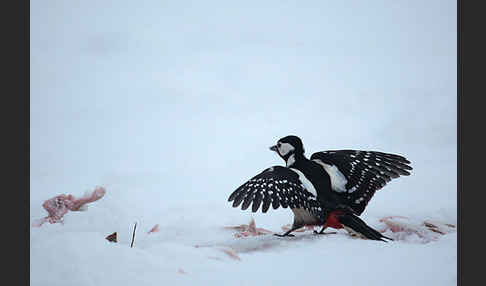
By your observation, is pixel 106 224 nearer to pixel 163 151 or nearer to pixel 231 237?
pixel 163 151

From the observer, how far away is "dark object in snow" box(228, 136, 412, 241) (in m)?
2.10

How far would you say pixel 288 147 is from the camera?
2248 millimetres

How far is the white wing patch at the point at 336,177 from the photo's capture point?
220 centimetres

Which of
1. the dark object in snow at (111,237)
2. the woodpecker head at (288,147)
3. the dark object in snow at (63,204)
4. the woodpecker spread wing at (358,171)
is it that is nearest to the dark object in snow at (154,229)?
the dark object in snow at (111,237)

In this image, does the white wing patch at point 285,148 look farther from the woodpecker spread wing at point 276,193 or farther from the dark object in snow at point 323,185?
the woodpecker spread wing at point 276,193

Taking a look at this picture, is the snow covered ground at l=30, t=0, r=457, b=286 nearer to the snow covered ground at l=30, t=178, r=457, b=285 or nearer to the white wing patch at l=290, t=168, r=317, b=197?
the snow covered ground at l=30, t=178, r=457, b=285

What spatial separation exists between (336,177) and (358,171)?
0.11 metres

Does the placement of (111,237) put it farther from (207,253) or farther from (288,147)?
(288,147)

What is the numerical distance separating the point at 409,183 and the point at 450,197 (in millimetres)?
216

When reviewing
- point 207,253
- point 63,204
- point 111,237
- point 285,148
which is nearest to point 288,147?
point 285,148

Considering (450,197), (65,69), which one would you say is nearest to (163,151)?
(65,69)

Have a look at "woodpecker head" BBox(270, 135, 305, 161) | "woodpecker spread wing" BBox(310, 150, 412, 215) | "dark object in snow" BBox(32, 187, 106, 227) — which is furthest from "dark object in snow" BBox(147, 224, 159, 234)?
"woodpecker spread wing" BBox(310, 150, 412, 215)

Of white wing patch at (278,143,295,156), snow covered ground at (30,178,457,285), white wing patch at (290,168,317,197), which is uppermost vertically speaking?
white wing patch at (278,143,295,156)
